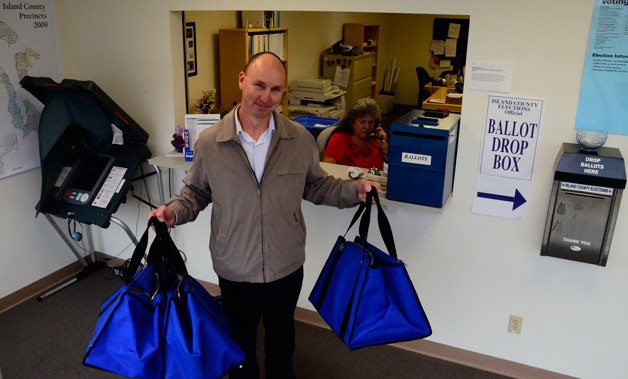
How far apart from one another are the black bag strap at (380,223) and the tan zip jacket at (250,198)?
0.11 meters

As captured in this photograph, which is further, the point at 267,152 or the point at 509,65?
the point at 509,65

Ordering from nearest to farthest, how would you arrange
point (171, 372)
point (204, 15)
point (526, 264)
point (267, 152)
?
point (171, 372) < point (267, 152) < point (526, 264) < point (204, 15)

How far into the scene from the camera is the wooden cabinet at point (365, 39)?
7.50 metres

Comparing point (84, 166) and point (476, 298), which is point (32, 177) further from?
point (476, 298)

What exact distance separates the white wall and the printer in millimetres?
2492

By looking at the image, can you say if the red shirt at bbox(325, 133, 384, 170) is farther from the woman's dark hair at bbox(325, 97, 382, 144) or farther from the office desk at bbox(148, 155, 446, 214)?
the office desk at bbox(148, 155, 446, 214)

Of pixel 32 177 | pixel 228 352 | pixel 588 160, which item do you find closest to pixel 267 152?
pixel 228 352

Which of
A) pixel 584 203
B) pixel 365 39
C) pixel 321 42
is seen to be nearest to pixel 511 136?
pixel 584 203

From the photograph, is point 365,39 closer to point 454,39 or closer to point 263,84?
point 454,39

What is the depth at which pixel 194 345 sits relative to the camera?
1.78m

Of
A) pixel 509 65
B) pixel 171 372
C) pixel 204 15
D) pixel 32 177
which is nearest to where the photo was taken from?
pixel 171 372

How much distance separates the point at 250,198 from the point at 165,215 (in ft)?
1.05

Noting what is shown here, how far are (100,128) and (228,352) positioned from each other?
1764 millimetres

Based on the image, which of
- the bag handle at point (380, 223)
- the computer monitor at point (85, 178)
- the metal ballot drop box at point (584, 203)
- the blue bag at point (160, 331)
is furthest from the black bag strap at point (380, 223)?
the computer monitor at point (85, 178)
